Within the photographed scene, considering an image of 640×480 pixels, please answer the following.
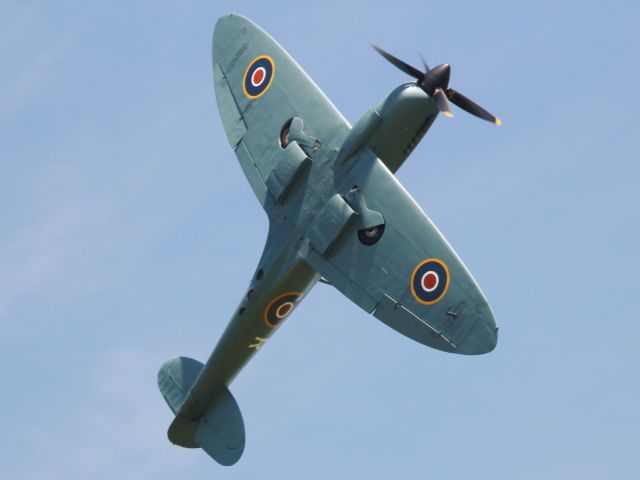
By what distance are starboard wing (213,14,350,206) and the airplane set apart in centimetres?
4

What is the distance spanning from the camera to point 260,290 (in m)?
34.5

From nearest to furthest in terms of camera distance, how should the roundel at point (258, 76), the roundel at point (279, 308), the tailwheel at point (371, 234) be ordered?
the tailwheel at point (371, 234) < the roundel at point (279, 308) < the roundel at point (258, 76)

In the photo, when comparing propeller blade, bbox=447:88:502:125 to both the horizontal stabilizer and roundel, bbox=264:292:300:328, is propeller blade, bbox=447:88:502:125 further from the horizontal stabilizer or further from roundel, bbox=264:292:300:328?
the horizontal stabilizer

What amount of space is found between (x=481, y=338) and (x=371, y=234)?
342 centimetres

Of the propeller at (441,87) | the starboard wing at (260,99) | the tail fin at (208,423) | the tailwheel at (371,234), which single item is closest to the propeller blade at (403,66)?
the propeller at (441,87)

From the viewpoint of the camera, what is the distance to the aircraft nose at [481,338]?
32438mm

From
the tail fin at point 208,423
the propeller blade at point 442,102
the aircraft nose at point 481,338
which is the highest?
the propeller blade at point 442,102

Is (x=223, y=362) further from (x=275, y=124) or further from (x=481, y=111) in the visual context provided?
(x=481, y=111)

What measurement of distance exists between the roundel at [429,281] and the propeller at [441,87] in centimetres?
336

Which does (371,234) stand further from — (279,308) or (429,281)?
(279,308)

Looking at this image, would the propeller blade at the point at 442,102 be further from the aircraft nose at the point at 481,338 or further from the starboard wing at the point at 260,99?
the aircraft nose at the point at 481,338

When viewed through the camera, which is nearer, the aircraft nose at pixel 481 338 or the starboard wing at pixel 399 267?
the aircraft nose at pixel 481 338

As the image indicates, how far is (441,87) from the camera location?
3344 cm

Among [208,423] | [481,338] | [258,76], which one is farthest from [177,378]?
[481,338]
